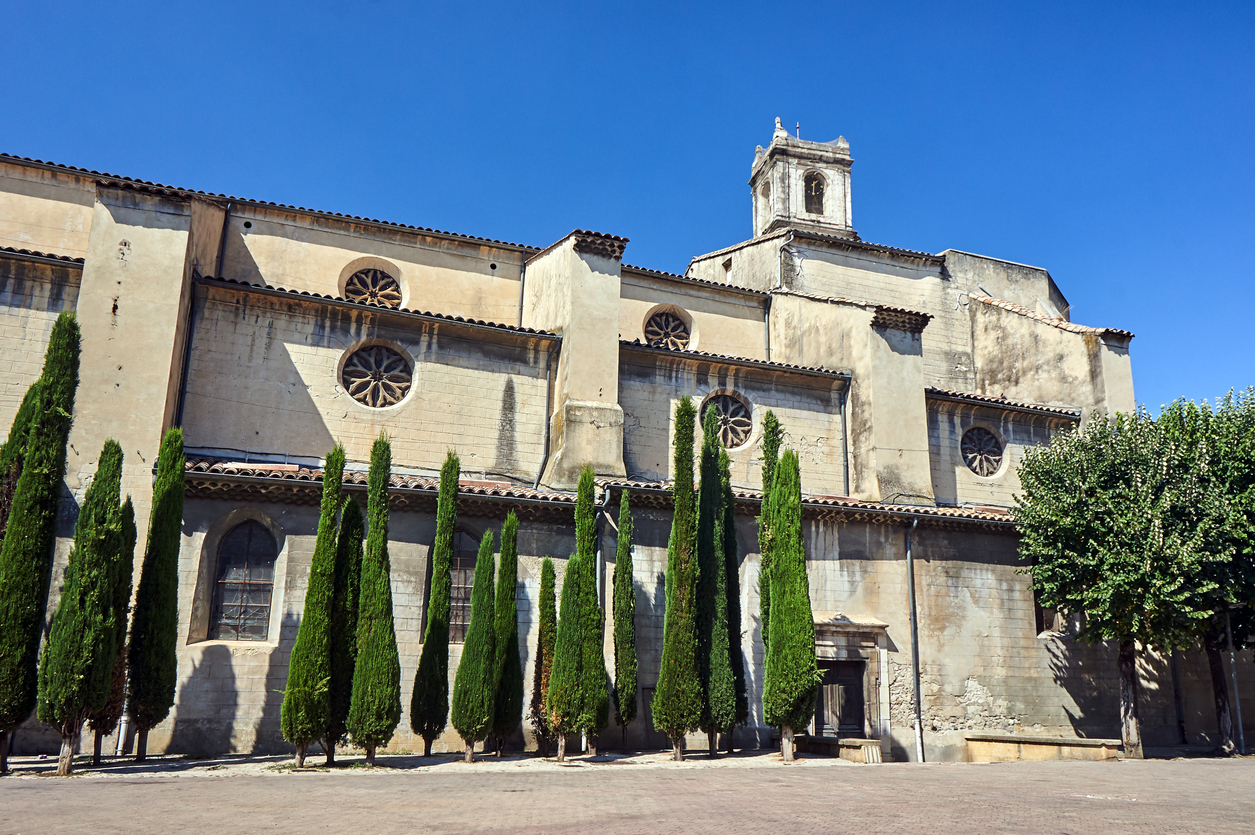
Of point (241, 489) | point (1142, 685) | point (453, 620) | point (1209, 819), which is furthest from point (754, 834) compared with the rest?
point (1142, 685)

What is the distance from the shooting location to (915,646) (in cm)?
1756

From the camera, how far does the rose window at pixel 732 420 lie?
1966cm

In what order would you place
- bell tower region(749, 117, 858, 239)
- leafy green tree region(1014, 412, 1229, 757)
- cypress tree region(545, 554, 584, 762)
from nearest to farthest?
cypress tree region(545, 554, 584, 762)
leafy green tree region(1014, 412, 1229, 757)
bell tower region(749, 117, 858, 239)

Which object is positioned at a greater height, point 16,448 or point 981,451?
point 981,451

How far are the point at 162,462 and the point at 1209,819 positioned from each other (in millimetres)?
13224

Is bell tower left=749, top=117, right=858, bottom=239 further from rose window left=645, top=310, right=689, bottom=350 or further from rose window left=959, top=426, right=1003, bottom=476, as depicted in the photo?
rose window left=959, top=426, right=1003, bottom=476

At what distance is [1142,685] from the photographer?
19.0 metres

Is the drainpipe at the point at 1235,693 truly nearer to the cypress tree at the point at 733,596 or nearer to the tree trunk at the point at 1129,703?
the tree trunk at the point at 1129,703

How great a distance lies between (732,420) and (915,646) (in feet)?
18.9

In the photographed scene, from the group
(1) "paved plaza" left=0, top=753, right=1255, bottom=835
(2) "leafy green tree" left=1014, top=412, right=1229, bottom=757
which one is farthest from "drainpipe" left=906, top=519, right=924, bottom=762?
(1) "paved plaza" left=0, top=753, right=1255, bottom=835

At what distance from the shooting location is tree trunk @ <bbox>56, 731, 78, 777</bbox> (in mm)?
11289

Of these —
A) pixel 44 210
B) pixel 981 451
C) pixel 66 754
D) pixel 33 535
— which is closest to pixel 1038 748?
pixel 981 451

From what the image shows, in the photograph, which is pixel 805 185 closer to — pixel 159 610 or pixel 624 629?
pixel 624 629

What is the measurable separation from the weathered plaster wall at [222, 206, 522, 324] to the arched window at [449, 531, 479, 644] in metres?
6.32
